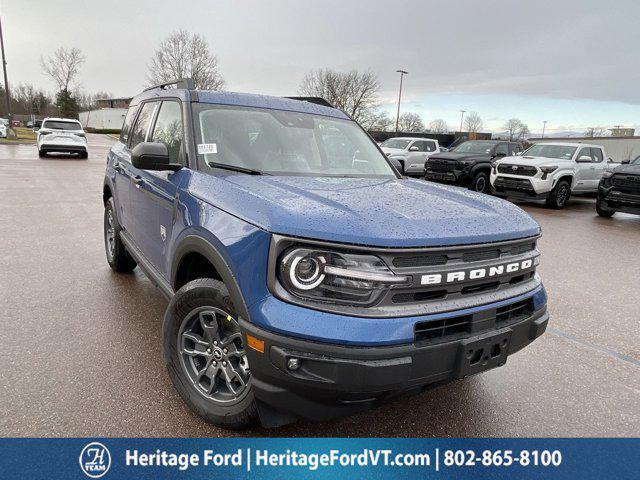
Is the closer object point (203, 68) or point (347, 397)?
point (347, 397)

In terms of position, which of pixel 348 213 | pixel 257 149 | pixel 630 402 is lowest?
pixel 630 402

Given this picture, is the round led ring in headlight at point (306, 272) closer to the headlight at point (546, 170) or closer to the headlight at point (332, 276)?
the headlight at point (332, 276)

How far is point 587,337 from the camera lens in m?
3.99

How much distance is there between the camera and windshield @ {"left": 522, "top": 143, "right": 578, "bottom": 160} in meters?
13.1

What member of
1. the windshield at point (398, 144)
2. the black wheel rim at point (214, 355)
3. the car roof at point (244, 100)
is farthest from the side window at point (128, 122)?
the windshield at point (398, 144)

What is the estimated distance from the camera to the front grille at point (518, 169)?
478 inches

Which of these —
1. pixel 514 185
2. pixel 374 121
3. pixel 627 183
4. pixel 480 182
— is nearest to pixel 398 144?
pixel 480 182

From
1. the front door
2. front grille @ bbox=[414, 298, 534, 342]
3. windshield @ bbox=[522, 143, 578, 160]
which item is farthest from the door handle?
windshield @ bbox=[522, 143, 578, 160]

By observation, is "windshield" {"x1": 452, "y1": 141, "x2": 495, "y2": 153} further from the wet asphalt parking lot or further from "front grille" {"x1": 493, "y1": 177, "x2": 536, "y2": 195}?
the wet asphalt parking lot

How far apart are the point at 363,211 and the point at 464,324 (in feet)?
2.37

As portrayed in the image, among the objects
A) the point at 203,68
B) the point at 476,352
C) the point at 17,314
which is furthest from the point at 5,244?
A: the point at 203,68

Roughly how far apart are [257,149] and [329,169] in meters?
0.54

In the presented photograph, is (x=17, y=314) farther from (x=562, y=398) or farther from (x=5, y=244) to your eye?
(x=562, y=398)

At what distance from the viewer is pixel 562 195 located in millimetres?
12516
